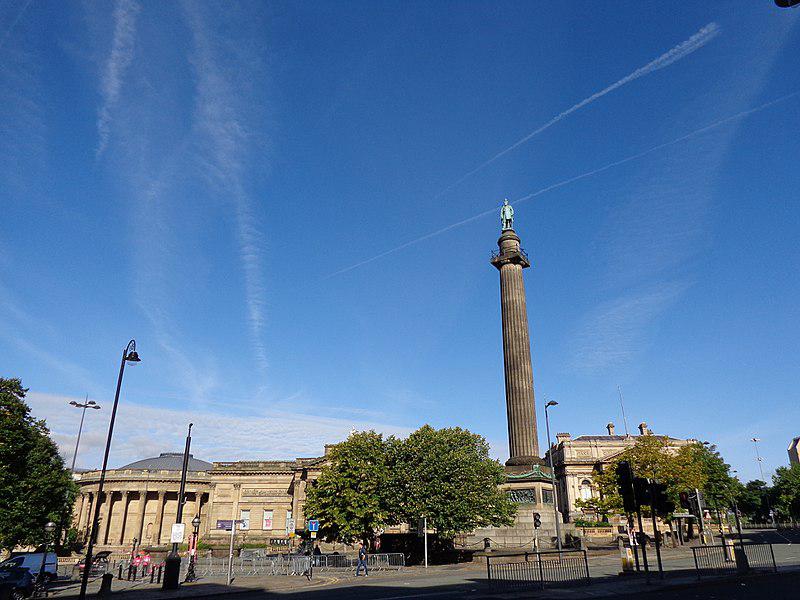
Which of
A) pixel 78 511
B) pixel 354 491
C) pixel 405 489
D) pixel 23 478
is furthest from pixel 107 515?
pixel 405 489

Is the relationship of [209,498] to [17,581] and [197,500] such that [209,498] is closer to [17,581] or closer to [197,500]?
Answer: [197,500]

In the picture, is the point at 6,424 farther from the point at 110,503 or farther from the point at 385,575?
the point at 110,503

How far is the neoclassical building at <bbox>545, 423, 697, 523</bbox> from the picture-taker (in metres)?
96.1

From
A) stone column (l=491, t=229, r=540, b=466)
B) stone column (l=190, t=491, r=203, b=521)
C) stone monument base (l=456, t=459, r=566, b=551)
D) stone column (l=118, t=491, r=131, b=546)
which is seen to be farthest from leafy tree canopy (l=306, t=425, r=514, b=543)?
stone column (l=118, t=491, r=131, b=546)

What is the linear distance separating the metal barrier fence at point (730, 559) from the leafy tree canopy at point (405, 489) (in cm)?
1764

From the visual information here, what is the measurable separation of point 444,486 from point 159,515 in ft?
193

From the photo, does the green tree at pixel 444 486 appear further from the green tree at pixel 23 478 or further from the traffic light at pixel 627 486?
the green tree at pixel 23 478

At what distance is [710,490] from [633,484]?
56.6 metres

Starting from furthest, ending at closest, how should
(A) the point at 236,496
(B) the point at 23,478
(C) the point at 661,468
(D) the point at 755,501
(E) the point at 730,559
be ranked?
1. (D) the point at 755,501
2. (A) the point at 236,496
3. (C) the point at 661,468
4. (B) the point at 23,478
5. (E) the point at 730,559

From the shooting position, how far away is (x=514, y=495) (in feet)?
157

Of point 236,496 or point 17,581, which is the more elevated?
point 236,496

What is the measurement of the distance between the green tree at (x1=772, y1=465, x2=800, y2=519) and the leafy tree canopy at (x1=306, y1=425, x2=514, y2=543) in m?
92.0

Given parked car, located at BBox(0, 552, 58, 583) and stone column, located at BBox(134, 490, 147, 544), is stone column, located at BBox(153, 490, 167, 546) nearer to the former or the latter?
stone column, located at BBox(134, 490, 147, 544)

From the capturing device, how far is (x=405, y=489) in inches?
1571
